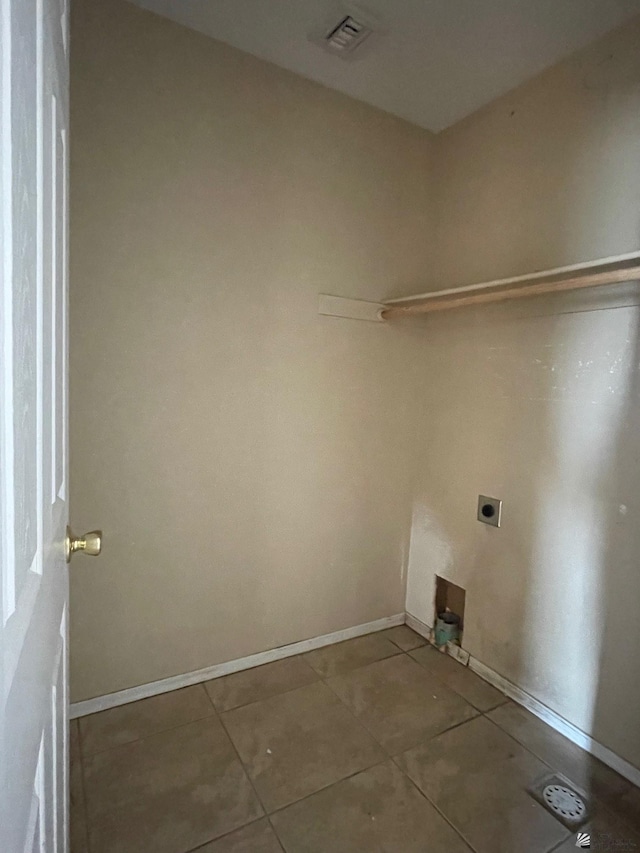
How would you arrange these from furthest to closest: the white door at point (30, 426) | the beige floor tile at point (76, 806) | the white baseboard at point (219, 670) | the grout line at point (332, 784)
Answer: the white baseboard at point (219, 670) < the grout line at point (332, 784) < the beige floor tile at point (76, 806) < the white door at point (30, 426)

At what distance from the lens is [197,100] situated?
1.65 meters

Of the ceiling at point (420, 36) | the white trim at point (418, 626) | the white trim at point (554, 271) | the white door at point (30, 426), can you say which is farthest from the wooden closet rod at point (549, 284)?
the white trim at point (418, 626)

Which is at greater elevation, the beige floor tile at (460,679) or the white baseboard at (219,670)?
the white baseboard at (219,670)

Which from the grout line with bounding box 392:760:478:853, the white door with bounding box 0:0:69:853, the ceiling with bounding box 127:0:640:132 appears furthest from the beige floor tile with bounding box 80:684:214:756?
the ceiling with bounding box 127:0:640:132

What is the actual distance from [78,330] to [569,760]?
7.39 ft

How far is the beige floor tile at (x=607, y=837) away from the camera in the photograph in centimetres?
126

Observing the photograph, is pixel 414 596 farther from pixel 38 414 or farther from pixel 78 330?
pixel 38 414

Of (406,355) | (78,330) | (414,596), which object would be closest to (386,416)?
(406,355)

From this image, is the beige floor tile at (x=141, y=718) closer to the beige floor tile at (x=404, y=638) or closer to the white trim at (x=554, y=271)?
the beige floor tile at (x=404, y=638)

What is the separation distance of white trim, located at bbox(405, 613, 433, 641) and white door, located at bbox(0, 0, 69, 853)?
1.82 metres

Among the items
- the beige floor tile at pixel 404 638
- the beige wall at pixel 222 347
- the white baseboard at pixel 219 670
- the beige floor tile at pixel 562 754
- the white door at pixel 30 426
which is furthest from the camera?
the beige floor tile at pixel 404 638

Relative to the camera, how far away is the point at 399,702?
5.94ft

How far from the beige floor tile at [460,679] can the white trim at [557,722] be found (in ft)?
0.10

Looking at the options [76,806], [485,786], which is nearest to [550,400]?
[485,786]
